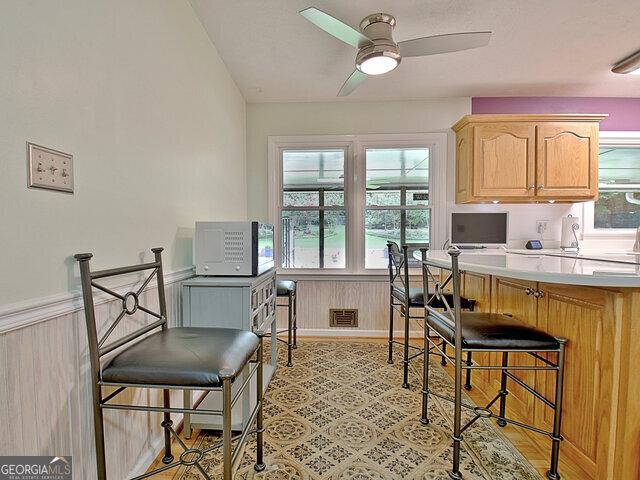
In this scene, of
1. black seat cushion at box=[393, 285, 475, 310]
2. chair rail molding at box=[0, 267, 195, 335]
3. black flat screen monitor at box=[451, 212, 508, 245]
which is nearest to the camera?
chair rail molding at box=[0, 267, 195, 335]

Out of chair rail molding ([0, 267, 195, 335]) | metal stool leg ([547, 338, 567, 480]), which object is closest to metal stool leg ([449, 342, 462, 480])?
metal stool leg ([547, 338, 567, 480])

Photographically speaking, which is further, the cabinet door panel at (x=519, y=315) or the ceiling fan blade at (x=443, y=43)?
the ceiling fan blade at (x=443, y=43)

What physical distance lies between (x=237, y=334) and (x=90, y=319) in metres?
0.53

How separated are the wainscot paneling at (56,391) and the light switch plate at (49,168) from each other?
1.18ft

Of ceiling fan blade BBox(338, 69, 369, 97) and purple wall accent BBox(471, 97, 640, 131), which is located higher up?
purple wall accent BBox(471, 97, 640, 131)

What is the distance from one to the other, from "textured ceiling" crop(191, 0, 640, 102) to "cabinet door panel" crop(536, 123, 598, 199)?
1.60 feet

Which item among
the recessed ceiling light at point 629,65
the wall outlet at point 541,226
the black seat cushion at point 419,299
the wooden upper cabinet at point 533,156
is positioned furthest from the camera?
the wall outlet at point 541,226

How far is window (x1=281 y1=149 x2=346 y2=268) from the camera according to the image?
3.38 m

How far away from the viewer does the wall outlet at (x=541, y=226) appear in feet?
10.8

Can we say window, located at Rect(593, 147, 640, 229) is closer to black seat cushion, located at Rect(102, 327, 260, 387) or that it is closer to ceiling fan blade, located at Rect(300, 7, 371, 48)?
ceiling fan blade, located at Rect(300, 7, 371, 48)

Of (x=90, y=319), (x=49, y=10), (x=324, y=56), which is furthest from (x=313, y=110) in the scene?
(x=90, y=319)

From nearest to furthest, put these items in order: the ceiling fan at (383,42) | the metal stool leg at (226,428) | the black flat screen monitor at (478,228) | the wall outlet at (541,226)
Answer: the metal stool leg at (226,428)
the ceiling fan at (383,42)
the black flat screen monitor at (478,228)
the wall outlet at (541,226)

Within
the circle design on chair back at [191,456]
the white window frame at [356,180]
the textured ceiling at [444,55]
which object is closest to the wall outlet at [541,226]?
the white window frame at [356,180]

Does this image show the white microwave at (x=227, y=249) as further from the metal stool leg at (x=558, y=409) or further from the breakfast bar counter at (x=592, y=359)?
the metal stool leg at (x=558, y=409)
